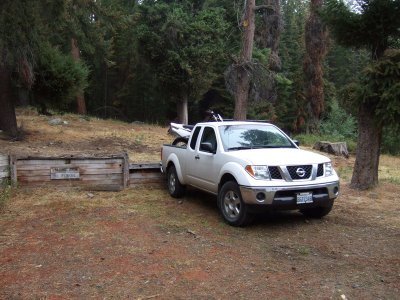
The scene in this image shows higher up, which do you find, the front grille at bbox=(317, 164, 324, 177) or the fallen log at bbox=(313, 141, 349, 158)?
the front grille at bbox=(317, 164, 324, 177)

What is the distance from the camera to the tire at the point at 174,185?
915 cm

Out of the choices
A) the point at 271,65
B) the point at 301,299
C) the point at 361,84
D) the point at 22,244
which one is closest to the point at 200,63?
the point at 271,65

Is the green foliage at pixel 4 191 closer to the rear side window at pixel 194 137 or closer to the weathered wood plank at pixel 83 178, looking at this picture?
the weathered wood plank at pixel 83 178

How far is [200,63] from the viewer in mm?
25234

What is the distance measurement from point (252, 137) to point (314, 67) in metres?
25.6

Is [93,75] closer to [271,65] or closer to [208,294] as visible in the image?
[271,65]

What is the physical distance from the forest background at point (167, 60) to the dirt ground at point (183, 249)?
11.4 ft

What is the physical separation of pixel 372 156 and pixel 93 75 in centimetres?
3966

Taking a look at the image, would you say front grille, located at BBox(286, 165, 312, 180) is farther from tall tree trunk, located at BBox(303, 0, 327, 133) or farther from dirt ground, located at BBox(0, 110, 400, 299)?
tall tree trunk, located at BBox(303, 0, 327, 133)

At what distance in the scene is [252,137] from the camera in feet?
26.2

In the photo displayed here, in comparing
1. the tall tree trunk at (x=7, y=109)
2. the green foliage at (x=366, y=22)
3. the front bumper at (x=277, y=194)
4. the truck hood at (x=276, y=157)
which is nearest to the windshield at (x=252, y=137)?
the truck hood at (x=276, y=157)

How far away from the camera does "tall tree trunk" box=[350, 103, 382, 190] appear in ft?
32.6

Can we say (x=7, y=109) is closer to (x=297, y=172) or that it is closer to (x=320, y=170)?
(x=297, y=172)

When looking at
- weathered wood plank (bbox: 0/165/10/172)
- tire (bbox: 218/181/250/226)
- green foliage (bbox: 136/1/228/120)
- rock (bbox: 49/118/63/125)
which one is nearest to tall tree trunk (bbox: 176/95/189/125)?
green foliage (bbox: 136/1/228/120)
